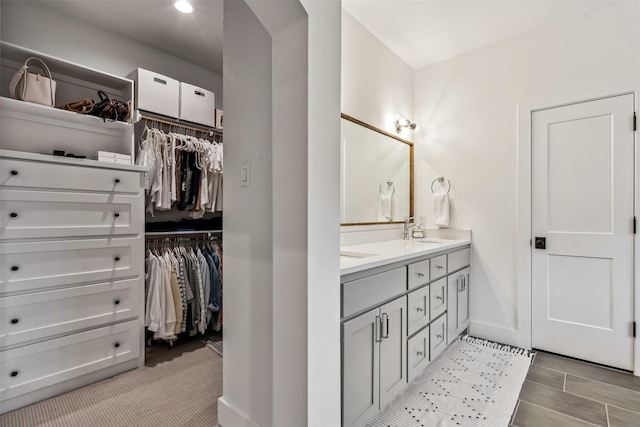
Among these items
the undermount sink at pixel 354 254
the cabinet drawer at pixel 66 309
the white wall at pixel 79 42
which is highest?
the white wall at pixel 79 42

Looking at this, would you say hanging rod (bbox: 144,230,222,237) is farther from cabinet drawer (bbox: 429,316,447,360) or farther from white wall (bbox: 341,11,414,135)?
cabinet drawer (bbox: 429,316,447,360)

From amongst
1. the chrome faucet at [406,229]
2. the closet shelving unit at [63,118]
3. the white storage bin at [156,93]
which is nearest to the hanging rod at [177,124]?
the white storage bin at [156,93]

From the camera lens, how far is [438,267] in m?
2.23

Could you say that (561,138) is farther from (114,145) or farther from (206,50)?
(114,145)

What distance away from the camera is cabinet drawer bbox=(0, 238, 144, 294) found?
1.76 meters

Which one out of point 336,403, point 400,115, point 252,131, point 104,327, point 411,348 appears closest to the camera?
point 336,403

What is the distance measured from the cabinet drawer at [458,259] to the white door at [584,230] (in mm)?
506

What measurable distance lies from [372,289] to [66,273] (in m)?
1.92

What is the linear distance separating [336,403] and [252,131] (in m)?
1.26

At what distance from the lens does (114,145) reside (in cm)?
251

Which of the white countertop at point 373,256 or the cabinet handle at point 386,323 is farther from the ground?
the white countertop at point 373,256

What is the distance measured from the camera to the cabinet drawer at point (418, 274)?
6.14 ft

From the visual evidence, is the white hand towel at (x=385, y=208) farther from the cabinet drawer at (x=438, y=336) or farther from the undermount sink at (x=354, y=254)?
the cabinet drawer at (x=438, y=336)

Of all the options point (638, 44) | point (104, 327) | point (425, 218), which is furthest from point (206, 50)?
point (638, 44)
